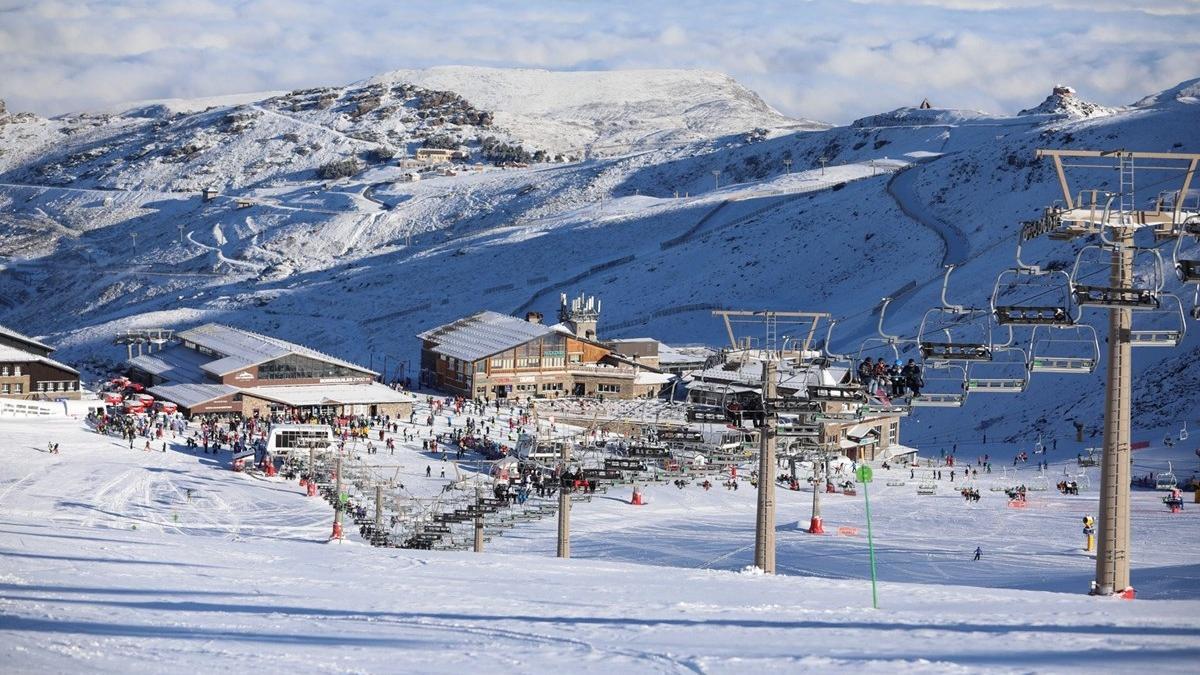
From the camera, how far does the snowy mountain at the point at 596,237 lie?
3541 inches

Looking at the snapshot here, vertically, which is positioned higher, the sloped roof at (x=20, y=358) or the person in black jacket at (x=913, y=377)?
the person in black jacket at (x=913, y=377)

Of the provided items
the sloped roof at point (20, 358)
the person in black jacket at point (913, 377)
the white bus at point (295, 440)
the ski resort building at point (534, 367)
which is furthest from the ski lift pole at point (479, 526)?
the sloped roof at point (20, 358)

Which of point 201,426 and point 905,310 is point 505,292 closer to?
point 905,310

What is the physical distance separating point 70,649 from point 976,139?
422ft

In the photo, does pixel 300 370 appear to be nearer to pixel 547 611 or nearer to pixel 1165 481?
pixel 1165 481

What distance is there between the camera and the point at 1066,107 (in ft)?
441

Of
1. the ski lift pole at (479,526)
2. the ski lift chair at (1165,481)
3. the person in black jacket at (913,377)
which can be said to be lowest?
the ski lift pole at (479,526)

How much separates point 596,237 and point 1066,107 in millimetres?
47546

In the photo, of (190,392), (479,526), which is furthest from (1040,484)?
(190,392)

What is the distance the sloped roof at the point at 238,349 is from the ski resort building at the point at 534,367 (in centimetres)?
544

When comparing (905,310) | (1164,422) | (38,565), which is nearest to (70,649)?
(38,565)

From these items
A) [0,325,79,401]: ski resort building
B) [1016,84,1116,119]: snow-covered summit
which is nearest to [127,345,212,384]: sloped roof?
[0,325,79,401]: ski resort building

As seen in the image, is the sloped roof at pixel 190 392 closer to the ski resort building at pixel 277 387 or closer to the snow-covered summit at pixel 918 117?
the ski resort building at pixel 277 387

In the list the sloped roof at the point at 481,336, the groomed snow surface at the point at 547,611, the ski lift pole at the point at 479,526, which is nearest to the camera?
the groomed snow surface at the point at 547,611
